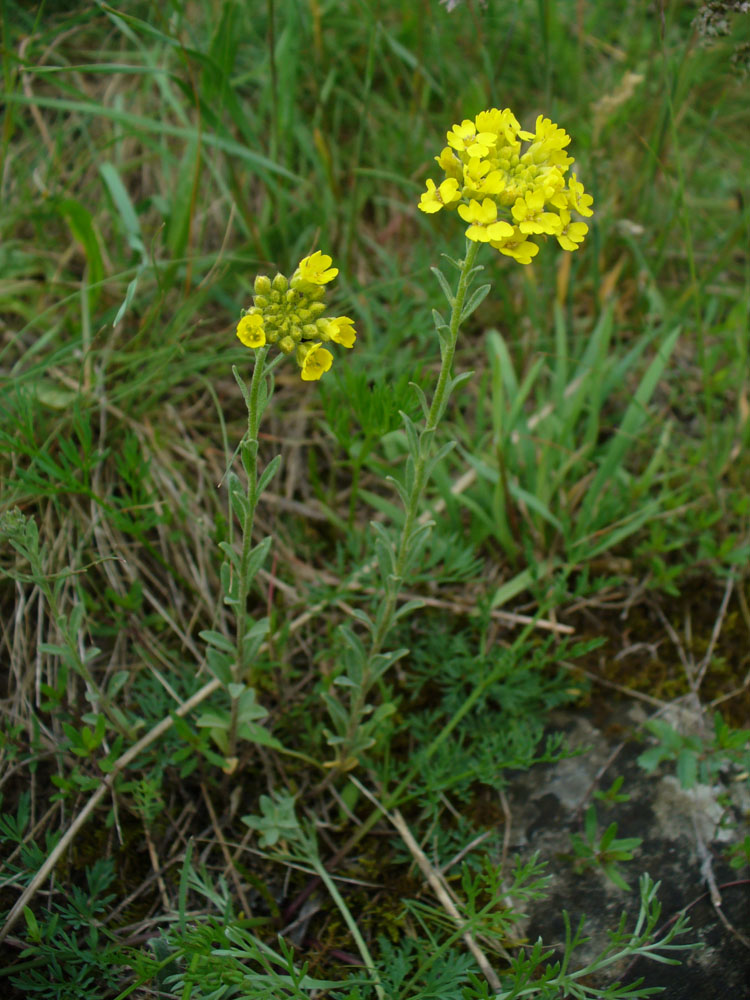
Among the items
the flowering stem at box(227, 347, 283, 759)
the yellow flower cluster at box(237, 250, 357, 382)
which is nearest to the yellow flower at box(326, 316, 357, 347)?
the yellow flower cluster at box(237, 250, 357, 382)

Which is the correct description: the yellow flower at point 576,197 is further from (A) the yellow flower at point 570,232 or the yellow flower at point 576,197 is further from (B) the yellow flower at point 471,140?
(B) the yellow flower at point 471,140

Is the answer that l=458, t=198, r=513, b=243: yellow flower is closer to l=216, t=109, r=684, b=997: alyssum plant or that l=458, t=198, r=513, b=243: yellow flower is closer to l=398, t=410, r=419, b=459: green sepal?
l=216, t=109, r=684, b=997: alyssum plant

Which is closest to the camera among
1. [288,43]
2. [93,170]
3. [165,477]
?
[165,477]

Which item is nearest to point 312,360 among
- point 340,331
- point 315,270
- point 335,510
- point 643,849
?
point 340,331

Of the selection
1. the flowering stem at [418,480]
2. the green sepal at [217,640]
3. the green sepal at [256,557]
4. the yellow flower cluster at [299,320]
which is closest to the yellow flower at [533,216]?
the flowering stem at [418,480]

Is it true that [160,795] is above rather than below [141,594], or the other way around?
below

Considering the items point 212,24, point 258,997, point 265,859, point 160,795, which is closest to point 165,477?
point 160,795

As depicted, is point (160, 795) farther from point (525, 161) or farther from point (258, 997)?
point (525, 161)

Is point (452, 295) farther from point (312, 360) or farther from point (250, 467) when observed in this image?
point (250, 467)
